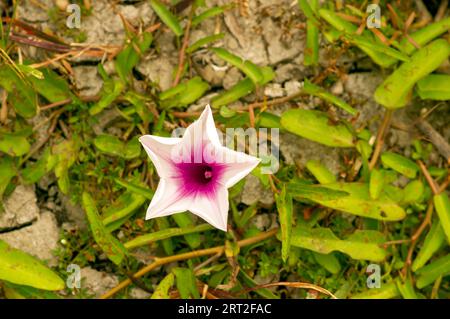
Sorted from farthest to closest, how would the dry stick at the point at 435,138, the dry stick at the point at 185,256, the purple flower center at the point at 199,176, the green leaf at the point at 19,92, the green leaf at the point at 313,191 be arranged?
the dry stick at the point at 435,138 < the dry stick at the point at 185,256 < the green leaf at the point at 19,92 < the green leaf at the point at 313,191 < the purple flower center at the point at 199,176

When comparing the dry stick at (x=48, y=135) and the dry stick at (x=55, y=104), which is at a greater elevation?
the dry stick at (x=55, y=104)

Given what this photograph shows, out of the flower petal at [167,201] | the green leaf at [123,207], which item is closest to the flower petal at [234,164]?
the flower petal at [167,201]

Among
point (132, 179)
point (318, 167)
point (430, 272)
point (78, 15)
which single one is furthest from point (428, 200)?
point (78, 15)

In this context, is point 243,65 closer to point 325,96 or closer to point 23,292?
point 325,96

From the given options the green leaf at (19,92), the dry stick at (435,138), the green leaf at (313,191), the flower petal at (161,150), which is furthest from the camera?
the dry stick at (435,138)

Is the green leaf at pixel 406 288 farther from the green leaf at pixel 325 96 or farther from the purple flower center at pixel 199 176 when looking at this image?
the purple flower center at pixel 199 176

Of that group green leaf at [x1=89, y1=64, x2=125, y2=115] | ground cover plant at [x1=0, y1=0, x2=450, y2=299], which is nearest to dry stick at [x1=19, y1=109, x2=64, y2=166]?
ground cover plant at [x1=0, y1=0, x2=450, y2=299]
